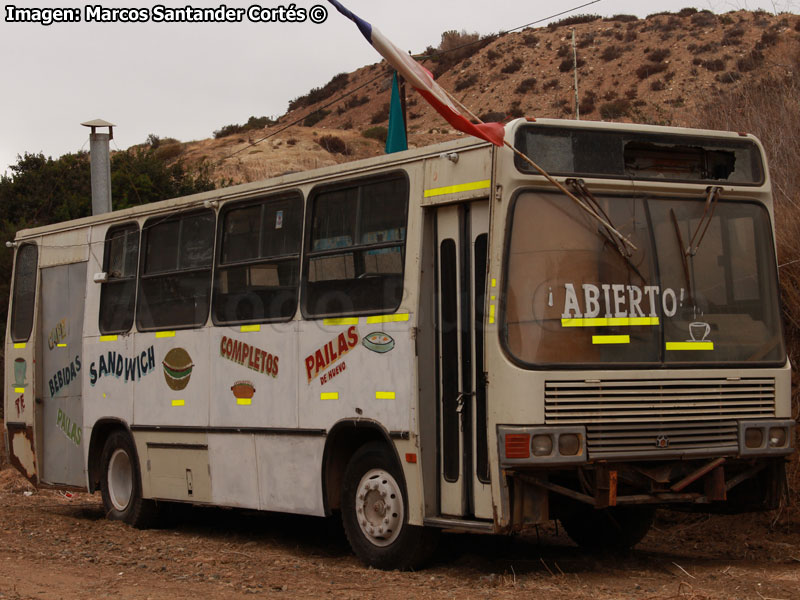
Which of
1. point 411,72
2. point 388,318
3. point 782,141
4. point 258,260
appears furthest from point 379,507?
point 782,141

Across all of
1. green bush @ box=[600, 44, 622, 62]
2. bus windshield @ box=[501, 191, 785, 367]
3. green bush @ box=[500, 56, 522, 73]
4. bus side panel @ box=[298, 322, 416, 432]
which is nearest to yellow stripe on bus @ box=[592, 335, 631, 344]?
bus windshield @ box=[501, 191, 785, 367]

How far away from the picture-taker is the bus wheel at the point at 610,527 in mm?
9594

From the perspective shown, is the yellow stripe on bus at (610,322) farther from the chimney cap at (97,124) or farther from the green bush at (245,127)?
the green bush at (245,127)

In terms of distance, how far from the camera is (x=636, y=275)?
800 centimetres

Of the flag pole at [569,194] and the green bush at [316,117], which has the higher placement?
the green bush at [316,117]

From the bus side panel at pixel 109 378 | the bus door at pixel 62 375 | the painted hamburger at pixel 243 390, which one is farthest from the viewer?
the bus door at pixel 62 375

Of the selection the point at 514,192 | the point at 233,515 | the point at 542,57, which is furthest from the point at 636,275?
the point at 542,57

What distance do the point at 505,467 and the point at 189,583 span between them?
249cm

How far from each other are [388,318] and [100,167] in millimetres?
13592

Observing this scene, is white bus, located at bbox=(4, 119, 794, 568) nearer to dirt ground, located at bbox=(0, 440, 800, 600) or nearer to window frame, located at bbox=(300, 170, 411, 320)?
window frame, located at bbox=(300, 170, 411, 320)

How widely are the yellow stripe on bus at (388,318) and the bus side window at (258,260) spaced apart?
1105mm

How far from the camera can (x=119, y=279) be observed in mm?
12289

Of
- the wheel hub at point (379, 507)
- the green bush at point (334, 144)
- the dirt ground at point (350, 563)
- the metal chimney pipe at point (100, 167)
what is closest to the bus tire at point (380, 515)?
the wheel hub at point (379, 507)

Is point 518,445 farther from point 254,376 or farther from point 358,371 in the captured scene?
point 254,376
